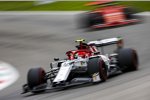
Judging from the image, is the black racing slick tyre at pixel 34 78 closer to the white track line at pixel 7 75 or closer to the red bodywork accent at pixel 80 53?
the red bodywork accent at pixel 80 53

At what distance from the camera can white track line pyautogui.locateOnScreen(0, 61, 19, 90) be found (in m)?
15.6

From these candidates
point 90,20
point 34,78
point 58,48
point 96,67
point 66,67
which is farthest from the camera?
point 90,20

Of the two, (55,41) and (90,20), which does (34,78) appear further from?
(90,20)

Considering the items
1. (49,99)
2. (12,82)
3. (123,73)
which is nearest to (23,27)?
(12,82)

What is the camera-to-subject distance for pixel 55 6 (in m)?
30.7

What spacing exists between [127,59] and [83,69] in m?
1.26

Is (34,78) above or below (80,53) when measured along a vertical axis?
below

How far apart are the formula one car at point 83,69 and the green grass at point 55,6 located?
1220 centimetres

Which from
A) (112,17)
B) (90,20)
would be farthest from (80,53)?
(90,20)

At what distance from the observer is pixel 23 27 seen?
26.2 meters

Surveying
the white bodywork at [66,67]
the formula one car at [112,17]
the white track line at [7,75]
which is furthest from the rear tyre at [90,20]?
the white bodywork at [66,67]

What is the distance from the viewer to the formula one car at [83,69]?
12.7 meters

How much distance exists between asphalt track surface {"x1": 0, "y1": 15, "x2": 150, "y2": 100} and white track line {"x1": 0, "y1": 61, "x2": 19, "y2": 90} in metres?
0.20

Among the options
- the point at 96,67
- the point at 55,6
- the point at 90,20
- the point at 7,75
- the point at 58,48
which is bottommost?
the point at 7,75
